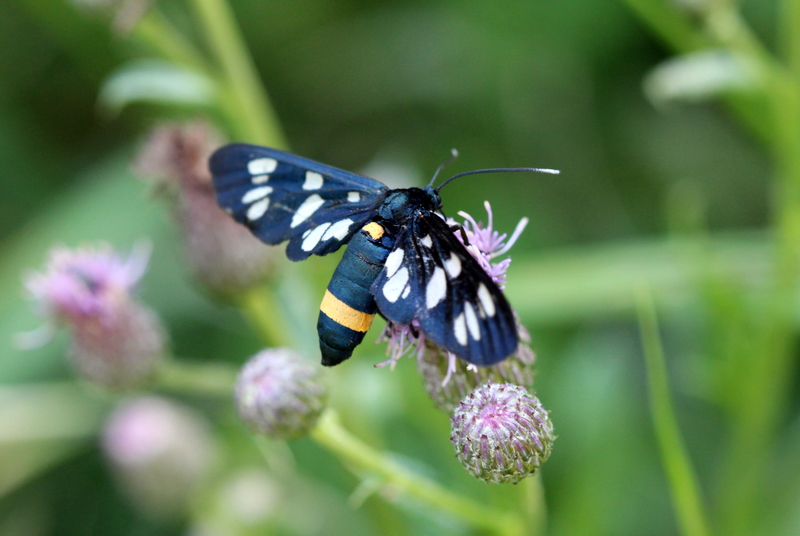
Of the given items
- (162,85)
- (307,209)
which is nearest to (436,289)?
(307,209)

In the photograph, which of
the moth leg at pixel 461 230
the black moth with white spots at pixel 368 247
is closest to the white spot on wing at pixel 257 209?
the black moth with white spots at pixel 368 247

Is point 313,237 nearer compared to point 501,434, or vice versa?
point 501,434

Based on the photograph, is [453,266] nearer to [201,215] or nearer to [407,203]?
[407,203]

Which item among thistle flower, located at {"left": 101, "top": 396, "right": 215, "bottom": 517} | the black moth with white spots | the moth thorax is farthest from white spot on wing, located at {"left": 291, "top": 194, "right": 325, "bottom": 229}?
thistle flower, located at {"left": 101, "top": 396, "right": 215, "bottom": 517}

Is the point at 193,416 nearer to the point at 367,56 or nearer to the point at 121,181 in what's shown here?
the point at 121,181

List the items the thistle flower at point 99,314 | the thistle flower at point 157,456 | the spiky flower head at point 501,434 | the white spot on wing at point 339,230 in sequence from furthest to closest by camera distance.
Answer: the thistle flower at point 157,456 < the thistle flower at point 99,314 < the white spot on wing at point 339,230 < the spiky flower head at point 501,434

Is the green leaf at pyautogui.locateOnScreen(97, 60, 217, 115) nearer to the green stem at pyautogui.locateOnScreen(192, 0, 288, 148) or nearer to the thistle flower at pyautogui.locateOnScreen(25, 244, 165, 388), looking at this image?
the green stem at pyautogui.locateOnScreen(192, 0, 288, 148)

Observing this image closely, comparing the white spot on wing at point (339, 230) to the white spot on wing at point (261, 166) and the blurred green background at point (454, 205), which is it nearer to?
the white spot on wing at point (261, 166)
